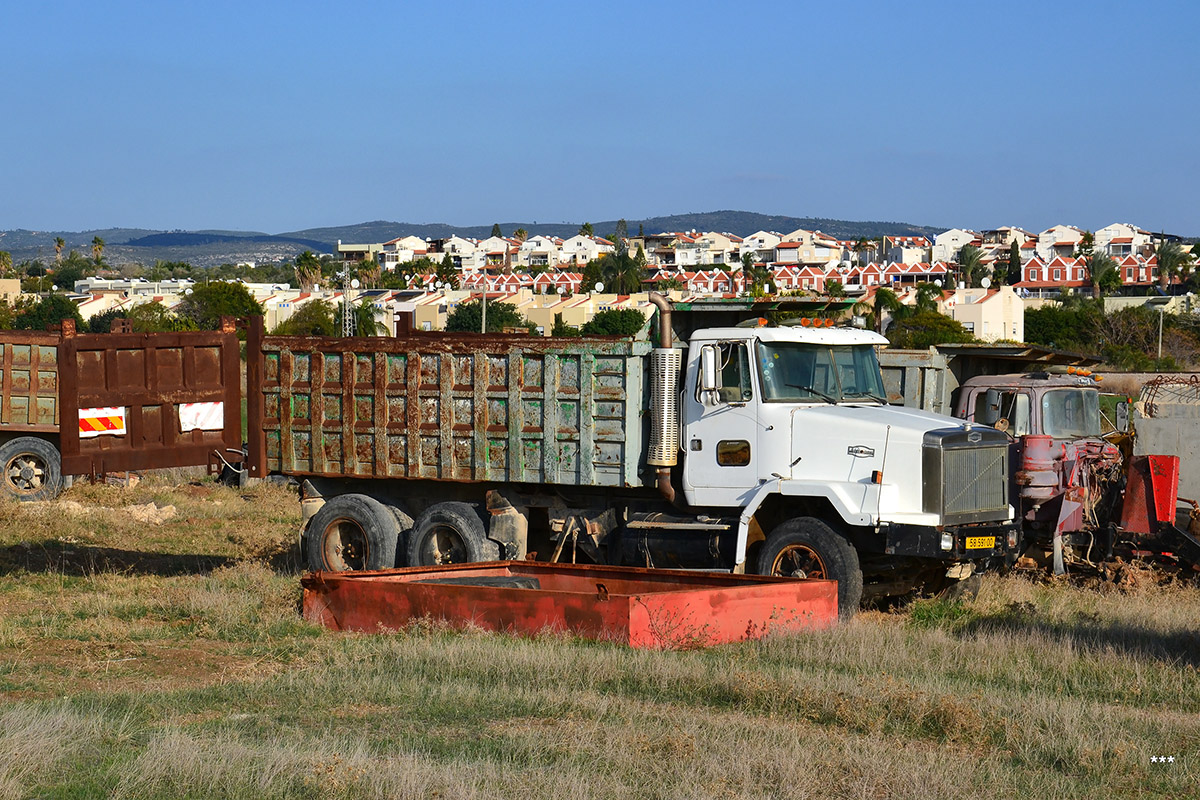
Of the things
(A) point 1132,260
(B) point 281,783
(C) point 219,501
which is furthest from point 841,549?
(A) point 1132,260

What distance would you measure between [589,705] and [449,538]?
6502 millimetres

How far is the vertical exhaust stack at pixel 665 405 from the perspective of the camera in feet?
42.9

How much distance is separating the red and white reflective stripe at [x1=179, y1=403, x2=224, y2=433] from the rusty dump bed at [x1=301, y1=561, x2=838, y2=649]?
12.5ft

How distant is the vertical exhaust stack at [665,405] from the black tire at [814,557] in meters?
1.19

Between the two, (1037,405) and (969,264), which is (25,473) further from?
(969,264)

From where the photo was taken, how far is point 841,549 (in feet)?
39.7

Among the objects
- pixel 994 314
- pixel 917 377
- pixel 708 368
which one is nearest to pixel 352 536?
pixel 708 368

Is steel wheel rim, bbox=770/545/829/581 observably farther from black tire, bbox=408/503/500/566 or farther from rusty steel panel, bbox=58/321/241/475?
rusty steel panel, bbox=58/321/241/475

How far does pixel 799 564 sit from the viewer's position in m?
12.4

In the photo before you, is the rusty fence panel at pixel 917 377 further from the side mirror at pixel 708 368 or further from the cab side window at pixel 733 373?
the side mirror at pixel 708 368

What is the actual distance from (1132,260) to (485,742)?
16062 centimetres

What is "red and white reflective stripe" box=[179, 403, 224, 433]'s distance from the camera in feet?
50.0

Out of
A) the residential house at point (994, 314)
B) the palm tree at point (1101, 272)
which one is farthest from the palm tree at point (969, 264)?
the residential house at point (994, 314)

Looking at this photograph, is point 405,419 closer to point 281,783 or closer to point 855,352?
point 855,352
